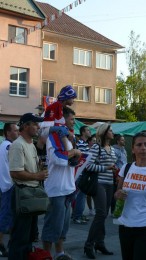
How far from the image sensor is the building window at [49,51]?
34594mm

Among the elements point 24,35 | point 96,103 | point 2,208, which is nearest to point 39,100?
point 24,35

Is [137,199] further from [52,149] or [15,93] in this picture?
[15,93]

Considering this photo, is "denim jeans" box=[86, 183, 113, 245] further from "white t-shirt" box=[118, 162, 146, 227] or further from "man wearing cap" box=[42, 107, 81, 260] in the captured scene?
"white t-shirt" box=[118, 162, 146, 227]

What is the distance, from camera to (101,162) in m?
7.23

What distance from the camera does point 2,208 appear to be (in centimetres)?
731

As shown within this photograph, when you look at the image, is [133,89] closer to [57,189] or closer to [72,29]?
[72,29]

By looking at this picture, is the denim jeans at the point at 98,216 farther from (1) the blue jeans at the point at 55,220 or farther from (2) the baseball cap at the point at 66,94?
(2) the baseball cap at the point at 66,94

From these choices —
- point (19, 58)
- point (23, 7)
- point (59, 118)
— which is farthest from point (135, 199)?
point (23, 7)

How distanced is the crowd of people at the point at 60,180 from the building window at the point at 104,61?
101 feet

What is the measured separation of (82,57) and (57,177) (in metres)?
31.5

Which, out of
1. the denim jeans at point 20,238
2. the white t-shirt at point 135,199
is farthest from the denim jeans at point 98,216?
the white t-shirt at point 135,199

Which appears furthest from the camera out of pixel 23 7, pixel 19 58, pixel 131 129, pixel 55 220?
pixel 19 58

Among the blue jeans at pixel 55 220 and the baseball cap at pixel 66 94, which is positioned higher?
the baseball cap at pixel 66 94

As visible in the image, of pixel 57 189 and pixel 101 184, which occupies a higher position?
pixel 57 189
